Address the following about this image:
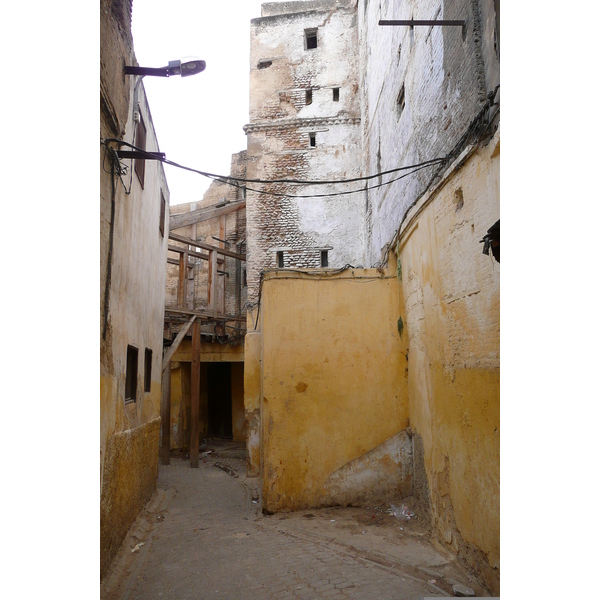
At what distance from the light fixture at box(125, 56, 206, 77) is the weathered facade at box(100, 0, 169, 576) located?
0.75 feet

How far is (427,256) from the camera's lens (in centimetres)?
593

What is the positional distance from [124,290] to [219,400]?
49.6 ft

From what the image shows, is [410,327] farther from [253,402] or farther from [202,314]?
[202,314]

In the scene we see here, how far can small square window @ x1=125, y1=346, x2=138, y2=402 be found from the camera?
266 inches

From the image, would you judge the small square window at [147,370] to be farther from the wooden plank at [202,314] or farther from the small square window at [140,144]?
the wooden plank at [202,314]

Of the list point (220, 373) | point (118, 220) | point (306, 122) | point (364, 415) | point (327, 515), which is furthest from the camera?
point (220, 373)

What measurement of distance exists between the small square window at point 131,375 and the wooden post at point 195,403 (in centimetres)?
563

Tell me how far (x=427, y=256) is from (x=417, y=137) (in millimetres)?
2482

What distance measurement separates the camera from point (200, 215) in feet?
56.7

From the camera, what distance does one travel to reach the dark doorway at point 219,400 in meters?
20.2

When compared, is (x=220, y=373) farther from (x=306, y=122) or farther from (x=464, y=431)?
(x=464, y=431)

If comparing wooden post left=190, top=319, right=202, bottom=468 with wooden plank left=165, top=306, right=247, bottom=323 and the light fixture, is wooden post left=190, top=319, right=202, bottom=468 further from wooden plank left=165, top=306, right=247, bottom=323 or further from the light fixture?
the light fixture

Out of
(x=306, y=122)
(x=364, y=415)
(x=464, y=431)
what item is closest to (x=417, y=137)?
(x=364, y=415)

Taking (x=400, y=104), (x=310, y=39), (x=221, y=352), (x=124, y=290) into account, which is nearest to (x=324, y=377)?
(x=124, y=290)
